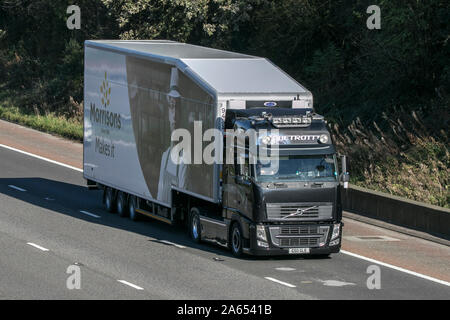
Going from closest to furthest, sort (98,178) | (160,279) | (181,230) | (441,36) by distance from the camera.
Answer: (160,279) < (181,230) < (98,178) < (441,36)

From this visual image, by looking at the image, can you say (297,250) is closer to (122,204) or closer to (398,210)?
(398,210)

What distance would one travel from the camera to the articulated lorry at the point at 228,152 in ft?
73.7

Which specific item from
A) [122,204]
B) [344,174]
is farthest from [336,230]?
[122,204]

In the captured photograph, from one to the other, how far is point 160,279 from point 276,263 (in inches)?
126

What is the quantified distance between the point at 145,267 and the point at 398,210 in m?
8.56

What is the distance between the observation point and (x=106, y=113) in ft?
95.8

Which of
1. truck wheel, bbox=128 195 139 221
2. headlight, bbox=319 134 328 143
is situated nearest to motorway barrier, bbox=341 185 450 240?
headlight, bbox=319 134 328 143

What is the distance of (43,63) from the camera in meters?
60.1

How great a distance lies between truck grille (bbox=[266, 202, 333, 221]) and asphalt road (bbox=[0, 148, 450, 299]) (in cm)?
100

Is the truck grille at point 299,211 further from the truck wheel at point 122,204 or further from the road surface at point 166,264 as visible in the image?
the truck wheel at point 122,204

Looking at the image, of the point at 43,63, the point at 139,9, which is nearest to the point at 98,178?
the point at 139,9

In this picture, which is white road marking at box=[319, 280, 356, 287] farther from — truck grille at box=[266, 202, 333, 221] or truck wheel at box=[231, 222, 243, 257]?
truck wheel at box=[231, 222, 243, 257]
